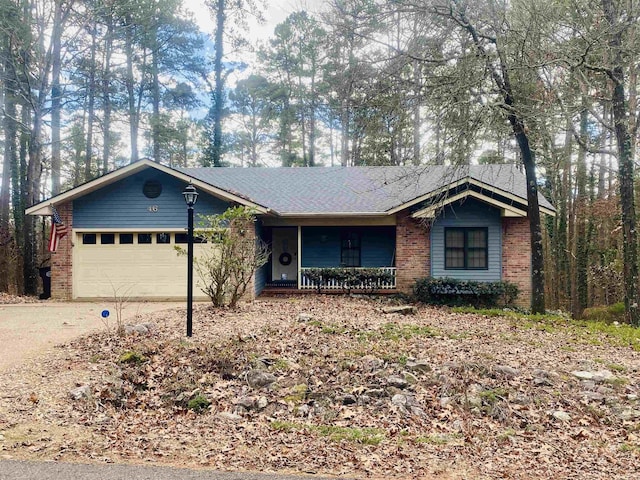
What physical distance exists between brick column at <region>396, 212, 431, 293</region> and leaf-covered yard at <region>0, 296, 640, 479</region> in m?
5.81

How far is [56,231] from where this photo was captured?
1309 centimetres

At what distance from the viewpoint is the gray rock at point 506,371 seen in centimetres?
634

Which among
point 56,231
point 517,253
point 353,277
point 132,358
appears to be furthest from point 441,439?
point 56,231

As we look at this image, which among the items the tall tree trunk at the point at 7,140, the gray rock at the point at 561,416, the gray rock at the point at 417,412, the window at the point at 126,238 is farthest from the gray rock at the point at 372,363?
the tall tree trunk at the point at 7,140

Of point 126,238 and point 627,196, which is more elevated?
point 627,196

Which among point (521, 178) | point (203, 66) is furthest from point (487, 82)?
point (203, 66)

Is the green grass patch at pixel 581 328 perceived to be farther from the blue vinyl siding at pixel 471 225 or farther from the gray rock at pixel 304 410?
the gray rock at pixel 304 410

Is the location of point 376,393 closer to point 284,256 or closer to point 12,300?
point 284,256

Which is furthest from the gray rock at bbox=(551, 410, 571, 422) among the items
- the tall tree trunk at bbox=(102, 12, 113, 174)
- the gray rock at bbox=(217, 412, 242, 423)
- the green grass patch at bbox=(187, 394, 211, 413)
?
the tall tree trunk at bbox=(102, 12, 113, 174)

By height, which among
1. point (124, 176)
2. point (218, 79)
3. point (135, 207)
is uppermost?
point (218, 79)

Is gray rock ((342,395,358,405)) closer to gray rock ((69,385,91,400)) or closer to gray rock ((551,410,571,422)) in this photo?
gray rock ((551,410,571,422))

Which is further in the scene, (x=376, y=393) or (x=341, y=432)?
(x=376, y=393)

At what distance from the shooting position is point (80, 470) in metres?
3.70

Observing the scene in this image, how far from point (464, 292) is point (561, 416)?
28.1 feet
